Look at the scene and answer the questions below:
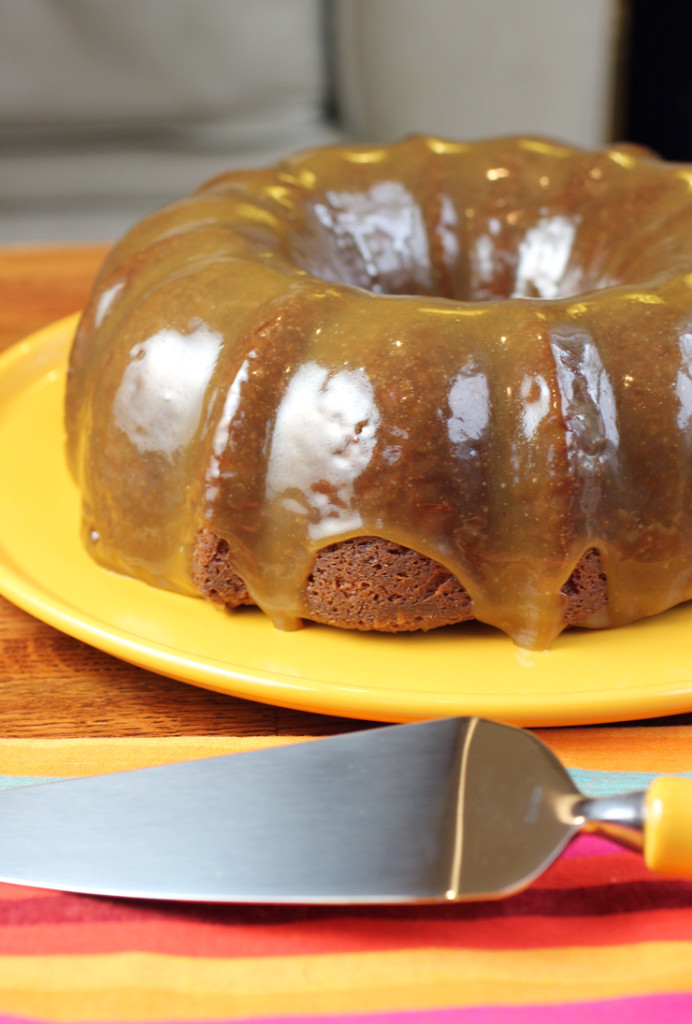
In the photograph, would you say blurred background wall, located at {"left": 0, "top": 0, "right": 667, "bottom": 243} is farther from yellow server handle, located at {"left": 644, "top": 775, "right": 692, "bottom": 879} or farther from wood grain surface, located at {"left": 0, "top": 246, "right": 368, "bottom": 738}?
yellow server handle, located at {"left": 644, "top": 775, "right": 692, "bottom": 879}

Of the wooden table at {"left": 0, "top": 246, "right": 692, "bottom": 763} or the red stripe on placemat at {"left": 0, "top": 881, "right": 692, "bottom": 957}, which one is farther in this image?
the wooden table at {"left": 0, "top": 246, "right": 692, "bottom": 763}

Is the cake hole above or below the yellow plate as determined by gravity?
above

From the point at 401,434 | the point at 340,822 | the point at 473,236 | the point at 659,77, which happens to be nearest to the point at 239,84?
the point at 659,77

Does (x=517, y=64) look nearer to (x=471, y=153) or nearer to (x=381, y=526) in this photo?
(x=471, y=153)

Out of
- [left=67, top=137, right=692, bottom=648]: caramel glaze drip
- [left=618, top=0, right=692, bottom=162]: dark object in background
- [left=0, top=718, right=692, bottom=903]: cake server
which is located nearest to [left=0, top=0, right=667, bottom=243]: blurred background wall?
[left=618, top=0, right=692, bottom=162]: dark object in background

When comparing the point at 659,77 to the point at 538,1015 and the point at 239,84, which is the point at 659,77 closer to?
the point at 239,84

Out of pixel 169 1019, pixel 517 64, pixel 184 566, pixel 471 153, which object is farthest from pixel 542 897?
pixel 517 64
